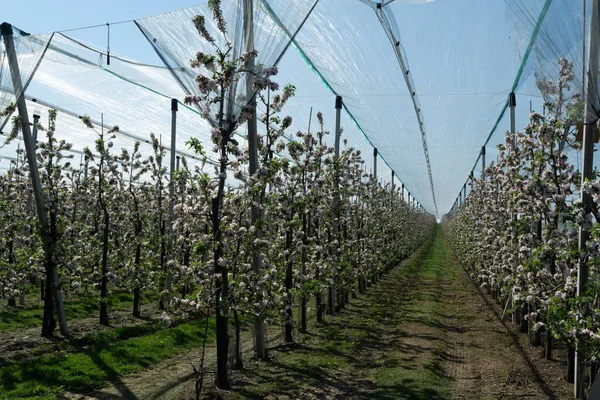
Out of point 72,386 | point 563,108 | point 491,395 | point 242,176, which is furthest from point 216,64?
point 491,395

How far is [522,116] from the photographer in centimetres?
1417

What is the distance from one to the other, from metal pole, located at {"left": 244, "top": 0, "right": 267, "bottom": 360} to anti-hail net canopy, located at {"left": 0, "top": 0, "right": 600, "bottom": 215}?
8 cm

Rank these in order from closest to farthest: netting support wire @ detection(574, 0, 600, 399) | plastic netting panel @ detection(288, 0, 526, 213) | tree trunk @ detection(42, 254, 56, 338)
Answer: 1. netting support wire @ detection(574, 0, 600, 399)
2. plastic netting panel @ detection(288, 0, 526, 213)
3. tree trunk @ detection(42, 254, 56, 338)

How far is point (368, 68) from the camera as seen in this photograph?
12023 mm

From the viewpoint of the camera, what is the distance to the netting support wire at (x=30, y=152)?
29.5 feet

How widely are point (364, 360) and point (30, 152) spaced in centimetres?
748

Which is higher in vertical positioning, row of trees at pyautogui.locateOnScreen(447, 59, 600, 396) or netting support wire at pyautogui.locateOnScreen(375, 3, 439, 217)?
netting support wire at pyautogui.locateOnScreen(375, 3, 439, 217)

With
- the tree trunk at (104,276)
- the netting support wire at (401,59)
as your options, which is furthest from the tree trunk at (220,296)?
the tree trunk at (104,276)

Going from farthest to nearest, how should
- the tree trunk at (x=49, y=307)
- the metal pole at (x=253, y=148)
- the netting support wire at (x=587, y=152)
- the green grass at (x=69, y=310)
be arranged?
the green grass at (x=69, y=310), the tree trunk at (x=49, y=307), the metal pole at (x=253, y=148), the netting support wire at (x=587, y=152)

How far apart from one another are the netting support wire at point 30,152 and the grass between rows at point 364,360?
4.85 metres

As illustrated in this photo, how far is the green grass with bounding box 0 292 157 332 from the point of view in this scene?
12.7 meters

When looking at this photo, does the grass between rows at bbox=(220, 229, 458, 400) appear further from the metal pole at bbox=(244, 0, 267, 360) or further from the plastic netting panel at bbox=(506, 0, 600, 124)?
the plastic netting panel at bbox=(506, 0, 600, 124)

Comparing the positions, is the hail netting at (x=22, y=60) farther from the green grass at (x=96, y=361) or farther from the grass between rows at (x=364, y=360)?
the grass between rows at (x=364, y=360)

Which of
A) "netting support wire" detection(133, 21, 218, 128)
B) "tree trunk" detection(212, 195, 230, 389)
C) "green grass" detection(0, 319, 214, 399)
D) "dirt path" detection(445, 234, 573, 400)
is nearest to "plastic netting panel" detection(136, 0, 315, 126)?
"netting support wire" detection(133, 21, 218, 128)
